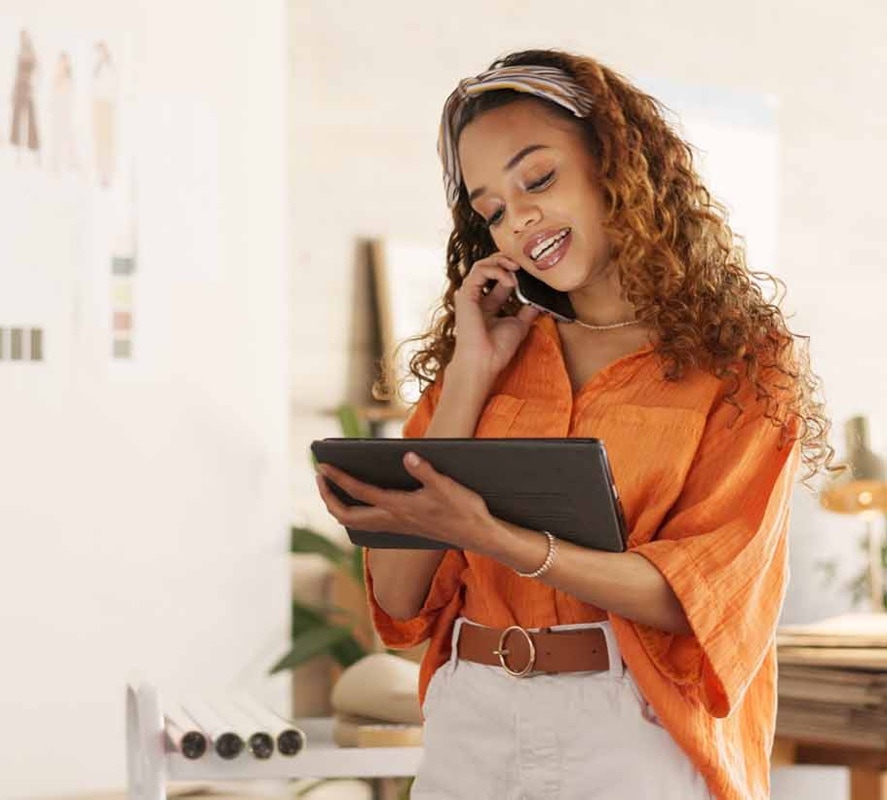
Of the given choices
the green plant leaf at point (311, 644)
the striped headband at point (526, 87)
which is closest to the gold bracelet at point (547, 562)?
the striped headband at point (526, 87)

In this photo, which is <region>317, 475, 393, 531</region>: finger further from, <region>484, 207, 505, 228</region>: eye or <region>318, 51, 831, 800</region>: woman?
<region>484, 207, 505, 228</region>: eye

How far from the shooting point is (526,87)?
1662 mm

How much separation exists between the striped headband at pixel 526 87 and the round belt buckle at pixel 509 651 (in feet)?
1.88

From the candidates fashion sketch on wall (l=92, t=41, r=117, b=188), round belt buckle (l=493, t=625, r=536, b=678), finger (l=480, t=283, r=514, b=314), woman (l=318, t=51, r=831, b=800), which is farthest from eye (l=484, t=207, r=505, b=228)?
fashion sketch on wall (l=92, t=41, r=117, b=188)

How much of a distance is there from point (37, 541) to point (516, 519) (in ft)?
7.03

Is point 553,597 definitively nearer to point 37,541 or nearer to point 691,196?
point 691,196

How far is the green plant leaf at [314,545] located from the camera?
4.21 meters

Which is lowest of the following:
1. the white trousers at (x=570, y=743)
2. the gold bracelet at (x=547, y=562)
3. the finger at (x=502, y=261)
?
the white trousers at (x=570, y=743)

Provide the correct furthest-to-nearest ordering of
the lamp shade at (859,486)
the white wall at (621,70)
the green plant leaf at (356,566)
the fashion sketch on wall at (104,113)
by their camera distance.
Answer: the white wall at (621,70) < the green plant leaf at (356,566) < the fashion sketch on wall at (104,113) < the lamp shade at (859,486)

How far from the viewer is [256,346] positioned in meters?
3.82

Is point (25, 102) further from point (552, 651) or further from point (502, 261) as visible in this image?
point (552, 651)

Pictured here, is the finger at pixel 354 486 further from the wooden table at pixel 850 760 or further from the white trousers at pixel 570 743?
the wooden table at pixel 850 760

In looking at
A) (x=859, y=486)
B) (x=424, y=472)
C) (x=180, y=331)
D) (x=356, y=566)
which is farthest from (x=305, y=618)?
(x=424, y=472)

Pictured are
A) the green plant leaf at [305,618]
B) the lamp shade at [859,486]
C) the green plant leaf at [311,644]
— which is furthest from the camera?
the green plant leaf at [305,618]
